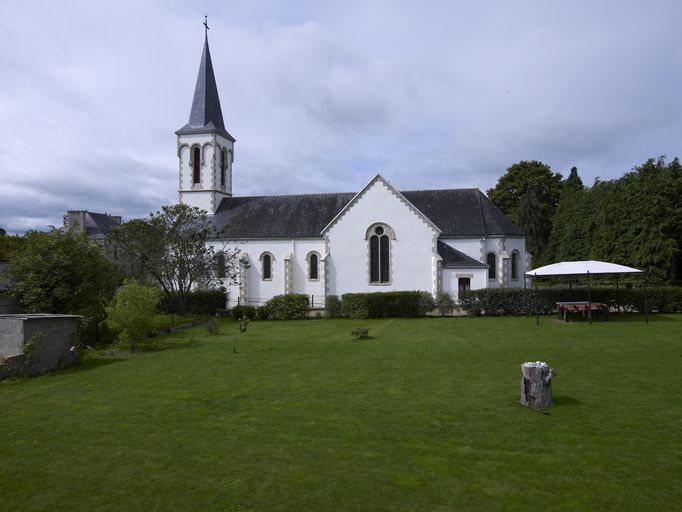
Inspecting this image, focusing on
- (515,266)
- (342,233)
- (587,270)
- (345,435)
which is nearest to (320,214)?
(342,233)

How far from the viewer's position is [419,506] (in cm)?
520

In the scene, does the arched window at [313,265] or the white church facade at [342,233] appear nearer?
the white church facade at [342,233]

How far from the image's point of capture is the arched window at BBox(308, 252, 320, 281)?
32938 mm

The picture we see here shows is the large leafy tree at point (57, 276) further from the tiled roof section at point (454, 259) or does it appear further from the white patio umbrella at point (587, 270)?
the tiled roof section at point (454, 259)

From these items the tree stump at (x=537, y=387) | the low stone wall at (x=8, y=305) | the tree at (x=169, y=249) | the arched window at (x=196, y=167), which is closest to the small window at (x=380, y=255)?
the tree at (x=169, y=249)

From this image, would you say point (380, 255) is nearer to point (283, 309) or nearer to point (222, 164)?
point (283, 309)

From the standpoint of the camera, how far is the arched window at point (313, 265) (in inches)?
1297

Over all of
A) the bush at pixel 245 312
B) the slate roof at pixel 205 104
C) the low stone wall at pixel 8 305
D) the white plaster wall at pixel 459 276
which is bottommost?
the bush at pixel 245 312

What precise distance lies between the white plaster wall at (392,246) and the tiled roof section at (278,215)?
305 cm

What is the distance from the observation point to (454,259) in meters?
30.0

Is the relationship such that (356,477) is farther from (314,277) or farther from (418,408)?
(314,277)

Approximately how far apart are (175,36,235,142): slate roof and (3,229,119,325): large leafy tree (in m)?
20.3

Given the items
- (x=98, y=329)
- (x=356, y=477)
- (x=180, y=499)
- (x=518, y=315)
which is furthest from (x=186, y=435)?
(x=518, y=315)

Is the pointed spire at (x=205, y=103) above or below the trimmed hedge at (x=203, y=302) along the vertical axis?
above
